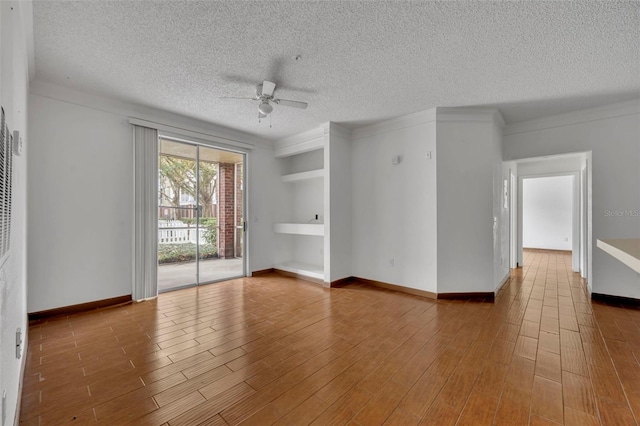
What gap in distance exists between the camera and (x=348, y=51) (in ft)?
8.55

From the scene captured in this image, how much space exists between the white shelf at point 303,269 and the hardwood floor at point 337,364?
1.28 m

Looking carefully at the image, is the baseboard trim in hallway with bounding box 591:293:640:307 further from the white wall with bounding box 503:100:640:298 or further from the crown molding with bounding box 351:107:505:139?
the crown molding with bounding box 351:107:505:139

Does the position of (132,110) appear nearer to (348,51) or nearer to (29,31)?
(29,31)

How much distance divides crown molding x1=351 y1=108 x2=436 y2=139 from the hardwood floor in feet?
8.94

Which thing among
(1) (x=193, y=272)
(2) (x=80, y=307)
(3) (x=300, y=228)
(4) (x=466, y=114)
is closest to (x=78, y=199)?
(2) (x=80, y=307)

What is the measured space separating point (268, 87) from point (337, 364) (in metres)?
2.85

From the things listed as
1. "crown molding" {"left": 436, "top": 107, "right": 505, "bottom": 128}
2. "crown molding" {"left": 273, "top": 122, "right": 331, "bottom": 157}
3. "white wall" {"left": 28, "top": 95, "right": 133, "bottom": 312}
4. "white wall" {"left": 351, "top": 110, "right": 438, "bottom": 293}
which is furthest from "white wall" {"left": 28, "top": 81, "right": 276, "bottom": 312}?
"crown molding" {"left": 436, "top": 107, "right": 505, "bottom": 128}

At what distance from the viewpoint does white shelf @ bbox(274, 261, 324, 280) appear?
5160mm

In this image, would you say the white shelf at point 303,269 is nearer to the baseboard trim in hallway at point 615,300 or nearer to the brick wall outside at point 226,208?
the brick wall outside at point 226,208

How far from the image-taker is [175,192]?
471 cm

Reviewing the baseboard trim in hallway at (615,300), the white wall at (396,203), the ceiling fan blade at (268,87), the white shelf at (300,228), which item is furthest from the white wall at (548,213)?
the ceiling fan blade at (268,87)

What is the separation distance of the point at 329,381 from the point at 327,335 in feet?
2.59

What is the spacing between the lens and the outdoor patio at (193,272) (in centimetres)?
492

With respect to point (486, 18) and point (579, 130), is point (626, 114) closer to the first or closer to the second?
point (579, 130)
